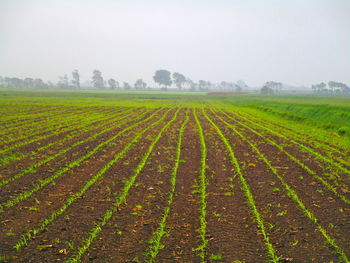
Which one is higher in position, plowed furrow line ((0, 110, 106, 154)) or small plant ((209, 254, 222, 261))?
plowed furrow line ((0, 110, 106, 154))

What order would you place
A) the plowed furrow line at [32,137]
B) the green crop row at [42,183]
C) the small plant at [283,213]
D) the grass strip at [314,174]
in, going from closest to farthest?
the small plant at [283,213] → the green crop row at [42,183] → the grass strip at [314,174] → the plowed furrow line at [32,137]

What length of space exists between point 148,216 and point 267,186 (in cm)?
421

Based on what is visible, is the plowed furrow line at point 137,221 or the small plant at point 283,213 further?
the small plant at point 283,213

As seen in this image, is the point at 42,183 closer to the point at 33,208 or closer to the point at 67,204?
the point at 33,208

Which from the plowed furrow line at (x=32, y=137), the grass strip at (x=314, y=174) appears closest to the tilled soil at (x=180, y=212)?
the grass strip at (x=314, y=174)

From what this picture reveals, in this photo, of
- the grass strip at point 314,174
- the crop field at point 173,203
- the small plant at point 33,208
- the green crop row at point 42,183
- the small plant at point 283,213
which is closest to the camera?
the crop field at point 173,203

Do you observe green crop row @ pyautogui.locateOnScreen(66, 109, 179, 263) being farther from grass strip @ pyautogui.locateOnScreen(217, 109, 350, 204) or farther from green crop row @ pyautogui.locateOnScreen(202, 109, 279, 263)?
grass strip @ pyautogui.locateOnScreen(217, 109, 350, 204)

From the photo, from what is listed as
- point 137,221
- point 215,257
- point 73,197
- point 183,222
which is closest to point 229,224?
point 183,222

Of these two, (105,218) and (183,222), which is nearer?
(183,222)

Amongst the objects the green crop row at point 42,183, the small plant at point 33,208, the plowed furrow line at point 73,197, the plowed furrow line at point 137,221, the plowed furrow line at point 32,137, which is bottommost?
the plowed furrow line at point 137,221

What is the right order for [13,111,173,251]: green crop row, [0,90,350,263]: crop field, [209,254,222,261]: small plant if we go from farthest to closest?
[13,111,173,251]: green crop row < [0,90,350,263]: crop field < [209,254,222,261]: small plant

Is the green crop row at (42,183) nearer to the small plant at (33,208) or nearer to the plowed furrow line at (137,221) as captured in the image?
the small plant at (33,208)

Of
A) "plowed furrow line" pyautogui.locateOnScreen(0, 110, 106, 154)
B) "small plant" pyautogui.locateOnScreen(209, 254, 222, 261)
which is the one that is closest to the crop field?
"small plant" pyautogui.locateOnScreen(209, 254, 222, 261)

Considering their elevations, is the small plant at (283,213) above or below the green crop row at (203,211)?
above
